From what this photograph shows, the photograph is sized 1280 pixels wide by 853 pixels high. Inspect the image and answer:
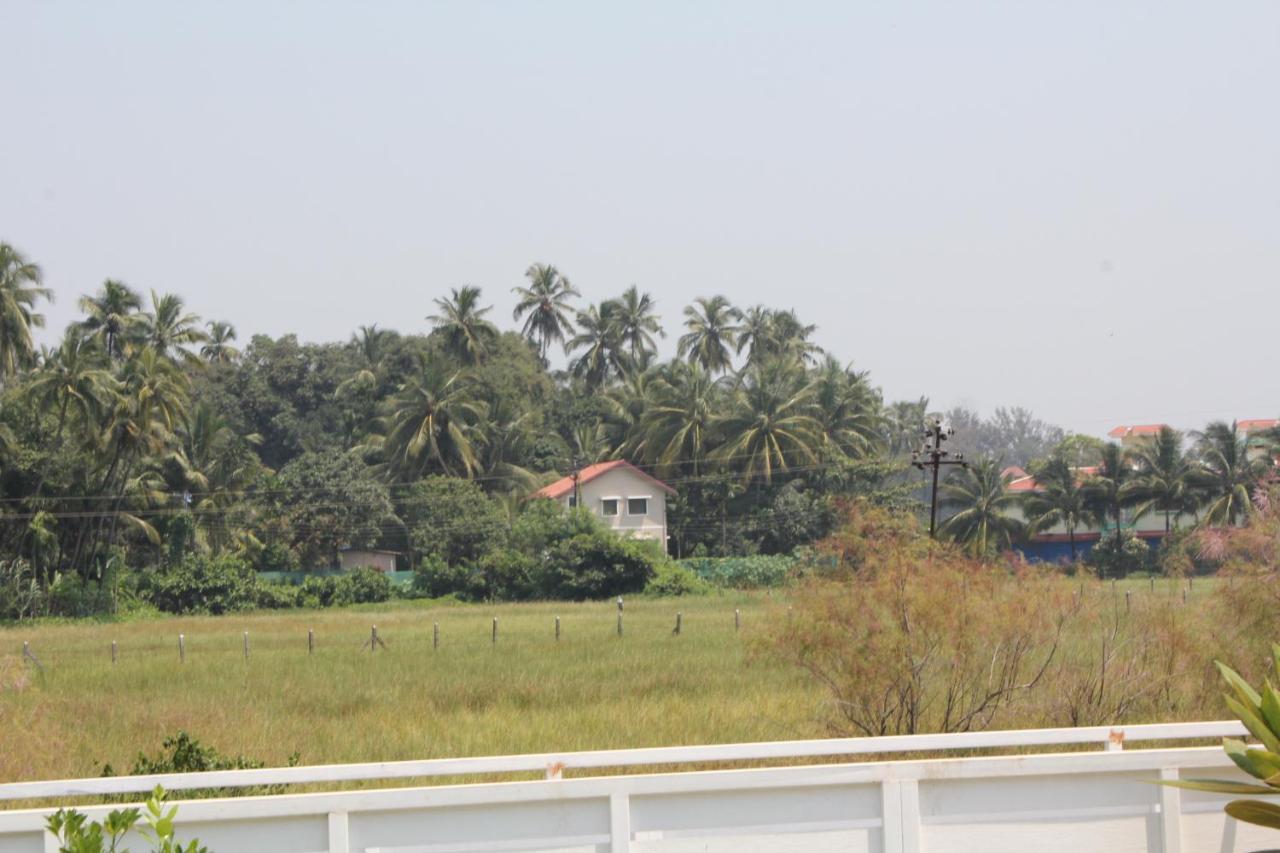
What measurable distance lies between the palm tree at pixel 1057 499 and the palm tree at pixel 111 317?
4238 centimetres

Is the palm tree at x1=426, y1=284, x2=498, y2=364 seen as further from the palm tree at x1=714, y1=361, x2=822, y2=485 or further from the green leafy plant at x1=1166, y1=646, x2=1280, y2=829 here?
the green leafy plant at x1=1166, y1=646, x2=1280, y2=829

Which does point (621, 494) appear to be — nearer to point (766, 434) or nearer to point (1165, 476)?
point (766, 434)

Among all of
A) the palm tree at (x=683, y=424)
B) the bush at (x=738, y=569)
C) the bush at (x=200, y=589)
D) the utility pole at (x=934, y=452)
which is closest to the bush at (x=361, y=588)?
the bush at (x=200, y=589)

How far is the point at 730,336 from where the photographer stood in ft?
285

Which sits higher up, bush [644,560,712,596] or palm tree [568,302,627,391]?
palm tree [568,302,627,391]

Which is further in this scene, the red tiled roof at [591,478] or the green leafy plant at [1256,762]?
the red tiled roof at [591,478]

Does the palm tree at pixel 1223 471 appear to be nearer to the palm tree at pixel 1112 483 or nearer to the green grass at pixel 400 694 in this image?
the palm tree at pixel 1112 483

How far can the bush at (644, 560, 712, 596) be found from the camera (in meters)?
54.8

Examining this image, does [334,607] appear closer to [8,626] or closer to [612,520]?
[8,626]

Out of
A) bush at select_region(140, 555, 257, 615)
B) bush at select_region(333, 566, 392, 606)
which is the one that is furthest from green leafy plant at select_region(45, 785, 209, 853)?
bush at select_region(333, 566, 392, 606)

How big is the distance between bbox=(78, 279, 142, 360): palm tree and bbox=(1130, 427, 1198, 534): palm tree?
46.8 m

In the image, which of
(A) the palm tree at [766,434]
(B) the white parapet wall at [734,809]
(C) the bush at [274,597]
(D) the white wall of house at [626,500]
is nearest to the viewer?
(B) the white parapet wall at [734,809]

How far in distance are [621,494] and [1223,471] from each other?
27.7 metres

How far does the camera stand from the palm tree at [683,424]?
68.5 m
